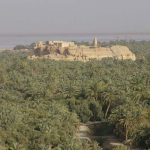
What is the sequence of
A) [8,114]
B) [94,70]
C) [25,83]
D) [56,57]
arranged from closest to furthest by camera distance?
[8,114] < [25,83] < [94,70] < [56,57]

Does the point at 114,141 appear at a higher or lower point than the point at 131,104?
lower

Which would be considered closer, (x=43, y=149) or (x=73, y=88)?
(x=43, y=149)

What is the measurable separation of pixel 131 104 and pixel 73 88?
41.0 feet

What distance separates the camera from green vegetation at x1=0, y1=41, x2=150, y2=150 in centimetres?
3344

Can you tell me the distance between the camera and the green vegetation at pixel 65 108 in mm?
33438

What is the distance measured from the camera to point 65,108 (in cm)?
4516

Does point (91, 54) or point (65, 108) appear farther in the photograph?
point (91, 54)

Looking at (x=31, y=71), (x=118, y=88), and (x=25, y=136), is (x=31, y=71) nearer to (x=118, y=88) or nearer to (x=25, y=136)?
(x=118, y=88)

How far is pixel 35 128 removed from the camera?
35656mm

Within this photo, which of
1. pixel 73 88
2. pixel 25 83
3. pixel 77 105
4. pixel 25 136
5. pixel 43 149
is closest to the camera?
pixel 43 149

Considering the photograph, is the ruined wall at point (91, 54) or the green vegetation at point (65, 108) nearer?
the green vegetation at point (65, 108)

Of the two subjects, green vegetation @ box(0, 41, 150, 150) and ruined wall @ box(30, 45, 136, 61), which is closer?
green vegetation @ box(0, 41, 150, 150)

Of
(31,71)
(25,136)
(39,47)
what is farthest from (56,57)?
(25,136)

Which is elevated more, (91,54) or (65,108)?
(65,108)
